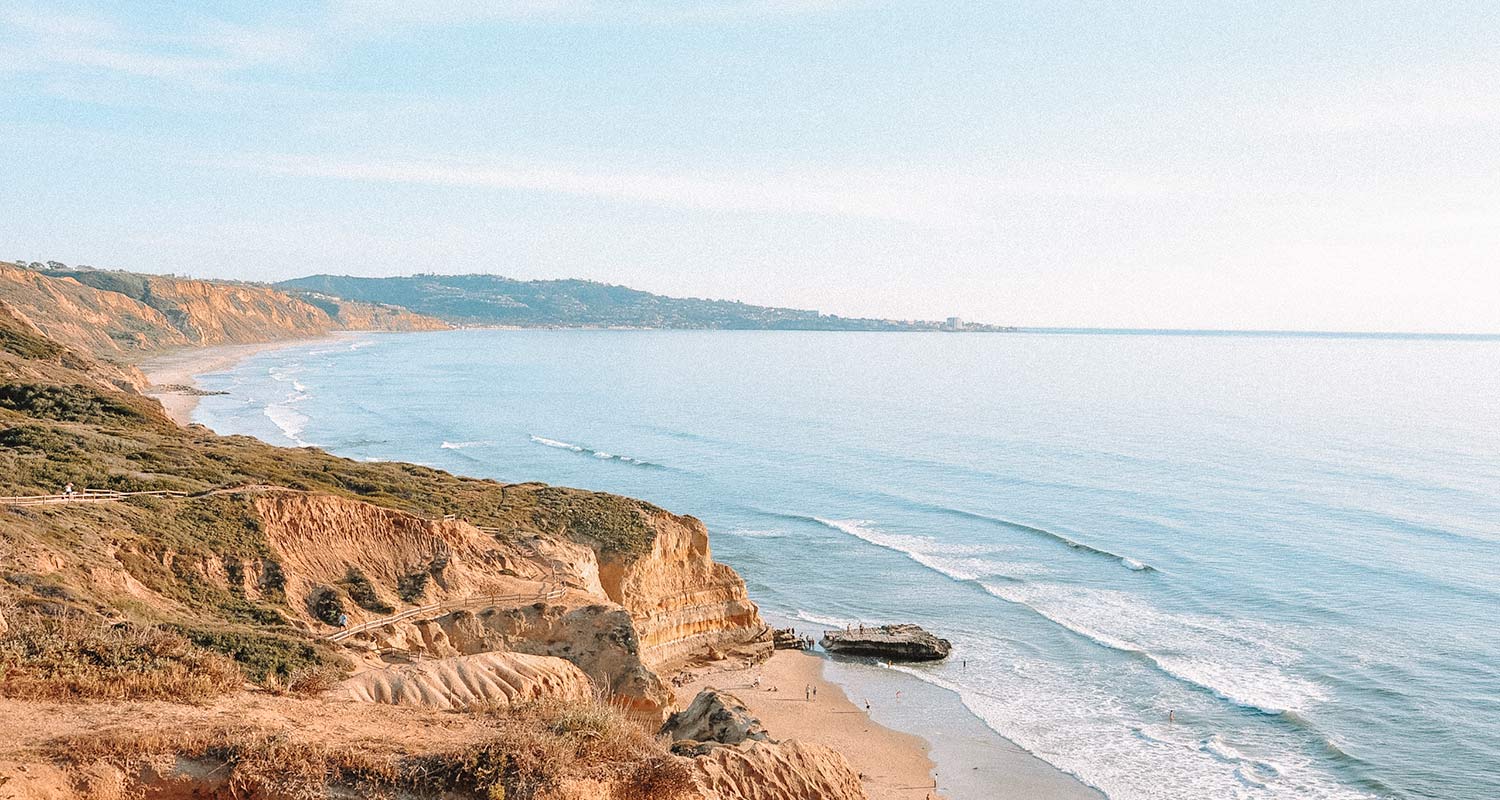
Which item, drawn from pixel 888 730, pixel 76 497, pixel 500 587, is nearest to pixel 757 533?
pixel 888 730

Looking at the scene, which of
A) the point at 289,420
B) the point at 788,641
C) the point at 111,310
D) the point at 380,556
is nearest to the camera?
the point at 380,556

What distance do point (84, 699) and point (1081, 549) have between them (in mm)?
44761

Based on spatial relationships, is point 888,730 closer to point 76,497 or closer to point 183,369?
point 76,497

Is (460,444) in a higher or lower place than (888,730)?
higher

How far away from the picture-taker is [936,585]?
1768 inches

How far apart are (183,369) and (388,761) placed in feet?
469

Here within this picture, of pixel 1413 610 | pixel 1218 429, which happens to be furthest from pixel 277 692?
pixel 1218 429

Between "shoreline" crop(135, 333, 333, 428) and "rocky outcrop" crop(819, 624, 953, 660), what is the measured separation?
50.0 m

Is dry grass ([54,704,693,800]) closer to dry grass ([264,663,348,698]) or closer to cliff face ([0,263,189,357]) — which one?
dry grass ([264,663,348,698])

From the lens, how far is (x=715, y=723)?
21.3 meters

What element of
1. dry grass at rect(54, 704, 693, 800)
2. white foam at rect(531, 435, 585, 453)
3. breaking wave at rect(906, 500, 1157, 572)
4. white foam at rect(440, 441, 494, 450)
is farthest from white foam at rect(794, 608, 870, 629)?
white foam at rect(440, 441, 494, 450)

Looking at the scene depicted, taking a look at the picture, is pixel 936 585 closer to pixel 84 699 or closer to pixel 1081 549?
pixel 1081 549

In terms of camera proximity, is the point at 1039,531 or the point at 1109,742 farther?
the point at 1039,531

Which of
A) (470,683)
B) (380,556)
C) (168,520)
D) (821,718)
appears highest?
(168,520)
